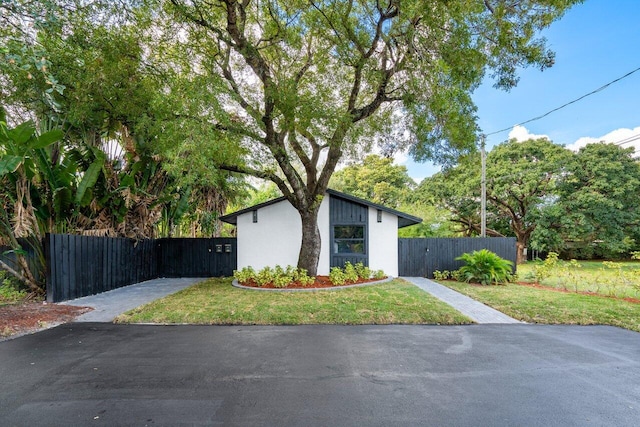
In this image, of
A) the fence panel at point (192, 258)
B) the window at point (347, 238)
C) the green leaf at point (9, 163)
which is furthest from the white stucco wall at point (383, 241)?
the green leaf at point (9, 163)

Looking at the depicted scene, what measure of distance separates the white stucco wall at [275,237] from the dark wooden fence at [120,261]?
4.18 ft

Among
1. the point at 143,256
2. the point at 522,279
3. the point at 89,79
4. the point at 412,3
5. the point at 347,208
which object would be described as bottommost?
the point at 522,279

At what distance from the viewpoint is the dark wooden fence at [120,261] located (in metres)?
7.04

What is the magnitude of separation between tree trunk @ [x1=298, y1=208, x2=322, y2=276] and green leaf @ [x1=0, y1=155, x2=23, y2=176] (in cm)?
654

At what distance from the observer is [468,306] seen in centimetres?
671

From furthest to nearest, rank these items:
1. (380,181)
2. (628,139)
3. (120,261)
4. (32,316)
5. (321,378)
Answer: (380,181) < (628,139) < (120,261) < (32,316) < (321,378)

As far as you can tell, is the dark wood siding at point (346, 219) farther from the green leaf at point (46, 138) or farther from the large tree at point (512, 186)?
the large tree at point (512, 186)

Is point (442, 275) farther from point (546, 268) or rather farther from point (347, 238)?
point (347, 238)

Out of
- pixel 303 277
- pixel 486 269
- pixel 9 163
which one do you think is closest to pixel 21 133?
pixel 9 163

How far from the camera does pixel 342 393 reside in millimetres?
2920

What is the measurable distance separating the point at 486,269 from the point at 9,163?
12377mm

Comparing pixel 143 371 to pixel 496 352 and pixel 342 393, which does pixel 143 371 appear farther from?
pixel 496 352

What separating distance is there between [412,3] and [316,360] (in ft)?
21.4

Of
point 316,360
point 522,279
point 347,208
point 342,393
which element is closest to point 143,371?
point 316,360
